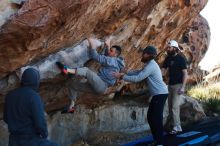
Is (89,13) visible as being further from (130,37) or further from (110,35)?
(130,37)

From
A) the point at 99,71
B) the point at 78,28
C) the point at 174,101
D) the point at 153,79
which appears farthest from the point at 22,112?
the point at 174,101

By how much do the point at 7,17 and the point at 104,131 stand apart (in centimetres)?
591

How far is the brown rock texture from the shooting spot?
8273 mm

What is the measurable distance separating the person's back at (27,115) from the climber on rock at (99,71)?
2435 mm

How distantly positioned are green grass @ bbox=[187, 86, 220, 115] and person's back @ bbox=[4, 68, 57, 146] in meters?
9.54

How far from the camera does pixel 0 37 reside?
8.15 m

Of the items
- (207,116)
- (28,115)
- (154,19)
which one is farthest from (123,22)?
(207,116)

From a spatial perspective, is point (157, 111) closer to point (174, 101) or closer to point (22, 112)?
point (174, 101)

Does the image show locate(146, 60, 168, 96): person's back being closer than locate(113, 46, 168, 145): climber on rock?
No

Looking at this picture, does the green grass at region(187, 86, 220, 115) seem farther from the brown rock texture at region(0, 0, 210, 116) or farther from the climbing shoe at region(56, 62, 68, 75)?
the climbing shoe at region(56, 62, 68, 75)

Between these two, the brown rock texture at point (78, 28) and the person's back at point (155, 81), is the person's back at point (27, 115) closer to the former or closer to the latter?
the brown rock texture at point (78, 28)

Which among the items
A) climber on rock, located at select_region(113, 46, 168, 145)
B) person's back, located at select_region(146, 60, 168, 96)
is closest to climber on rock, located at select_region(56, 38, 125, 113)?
climber on rock, located at select_region(113, 46, 168, 145)

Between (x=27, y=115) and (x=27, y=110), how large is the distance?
0.09m

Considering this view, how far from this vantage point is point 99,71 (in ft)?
34.1
